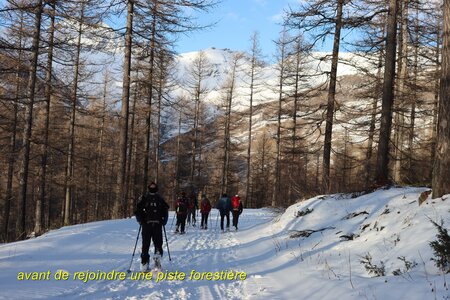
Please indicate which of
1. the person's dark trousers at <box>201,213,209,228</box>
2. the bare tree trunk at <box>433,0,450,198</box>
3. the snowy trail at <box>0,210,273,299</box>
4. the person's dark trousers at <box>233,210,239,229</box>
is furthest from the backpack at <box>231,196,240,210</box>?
the bare tree trunk at <box>433,0,450,198</box>

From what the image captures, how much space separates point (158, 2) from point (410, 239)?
42.6 feet

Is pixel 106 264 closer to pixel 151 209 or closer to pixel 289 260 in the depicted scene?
pixel 151 209

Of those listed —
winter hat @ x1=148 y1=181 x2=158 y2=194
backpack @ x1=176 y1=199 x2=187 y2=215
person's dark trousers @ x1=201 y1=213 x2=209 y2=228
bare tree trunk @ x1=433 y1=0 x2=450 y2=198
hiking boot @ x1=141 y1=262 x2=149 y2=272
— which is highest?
bare tree trunk @ x1=433 y1=0 x2=450 y2=198

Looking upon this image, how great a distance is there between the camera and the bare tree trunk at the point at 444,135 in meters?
6.75

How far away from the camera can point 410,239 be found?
618 centimetres

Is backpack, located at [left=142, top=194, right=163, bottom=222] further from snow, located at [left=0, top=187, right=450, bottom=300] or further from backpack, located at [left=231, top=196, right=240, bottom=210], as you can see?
backpack, located at [left=231, top=196, right=240, bottom=210]

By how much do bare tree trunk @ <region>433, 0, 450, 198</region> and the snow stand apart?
0.34 metres

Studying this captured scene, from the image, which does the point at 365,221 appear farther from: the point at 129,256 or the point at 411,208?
the point at 129,256

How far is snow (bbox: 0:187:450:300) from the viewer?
543 cm

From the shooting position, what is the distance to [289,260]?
8.52 m

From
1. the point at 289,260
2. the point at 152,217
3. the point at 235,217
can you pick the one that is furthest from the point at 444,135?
the point at 235,217

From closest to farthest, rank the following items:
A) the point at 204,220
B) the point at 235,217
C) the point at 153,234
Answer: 1. the point at 153,234
2. the point at 235,217
3. the point at 204,220

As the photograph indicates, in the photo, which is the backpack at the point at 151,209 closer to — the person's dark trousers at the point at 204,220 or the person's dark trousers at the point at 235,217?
the person's dark trousers at the point at 204,220

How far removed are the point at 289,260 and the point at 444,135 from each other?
4282 mm
